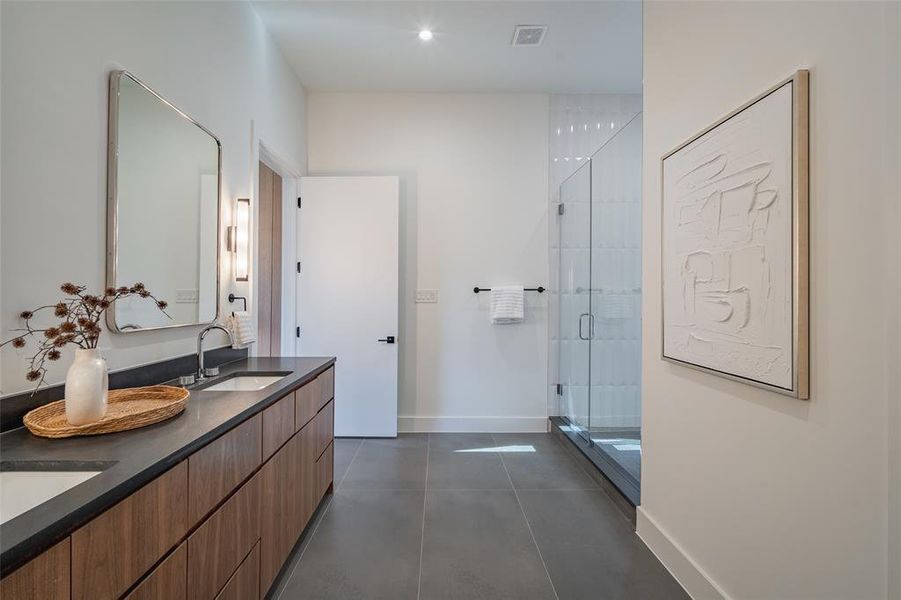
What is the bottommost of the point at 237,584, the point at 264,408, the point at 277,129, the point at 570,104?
the point at 237,584

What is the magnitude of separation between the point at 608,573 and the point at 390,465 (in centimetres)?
157

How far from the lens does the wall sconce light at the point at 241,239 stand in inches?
90.7

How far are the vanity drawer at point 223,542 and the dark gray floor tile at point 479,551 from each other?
757 mm

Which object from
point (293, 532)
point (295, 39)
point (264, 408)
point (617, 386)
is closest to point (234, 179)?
point (295, 39)

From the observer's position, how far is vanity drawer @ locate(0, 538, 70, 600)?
1.98 feet

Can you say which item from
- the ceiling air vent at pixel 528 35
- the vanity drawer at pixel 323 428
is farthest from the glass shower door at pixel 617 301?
the vanity drawer at pixel 323 428

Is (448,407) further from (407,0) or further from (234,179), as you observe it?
(407,0)

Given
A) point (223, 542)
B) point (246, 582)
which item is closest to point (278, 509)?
point (246, 582)

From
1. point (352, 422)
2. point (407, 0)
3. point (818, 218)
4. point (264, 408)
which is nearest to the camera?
point (818, 218)

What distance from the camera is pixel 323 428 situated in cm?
224

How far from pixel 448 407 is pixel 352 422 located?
0.82 meters

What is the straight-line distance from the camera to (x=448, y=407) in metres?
3.61

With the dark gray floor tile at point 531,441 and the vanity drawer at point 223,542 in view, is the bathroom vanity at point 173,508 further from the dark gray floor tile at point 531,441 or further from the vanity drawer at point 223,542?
the dark gray floor tile at point 531,441

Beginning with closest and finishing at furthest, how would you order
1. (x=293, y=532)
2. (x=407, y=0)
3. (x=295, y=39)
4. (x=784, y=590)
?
(x=784, y=590) < (x=293, y=532) < (x=407, y=0) < (x=295, y=39)
